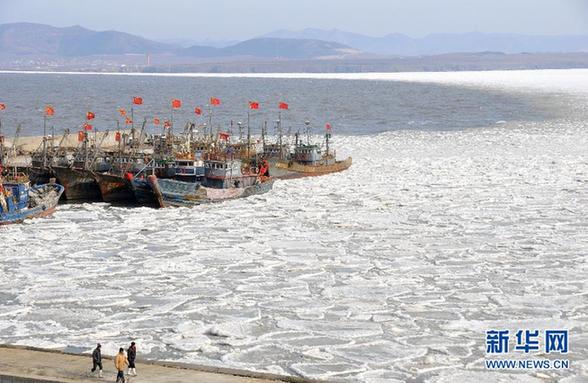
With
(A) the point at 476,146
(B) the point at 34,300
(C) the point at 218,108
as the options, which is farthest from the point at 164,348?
(C) the point at 218,108

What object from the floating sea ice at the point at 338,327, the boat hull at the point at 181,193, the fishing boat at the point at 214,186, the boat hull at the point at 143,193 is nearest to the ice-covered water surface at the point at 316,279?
the floating sea ice at the point at 338,327

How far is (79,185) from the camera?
5950cm

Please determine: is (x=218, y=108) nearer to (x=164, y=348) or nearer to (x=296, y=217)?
(x=296, y=217)

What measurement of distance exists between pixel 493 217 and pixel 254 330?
78.5 ft

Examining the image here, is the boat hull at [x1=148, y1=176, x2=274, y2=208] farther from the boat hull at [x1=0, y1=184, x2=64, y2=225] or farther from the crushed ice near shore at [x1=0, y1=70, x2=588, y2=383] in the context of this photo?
the boat hull at [x1=0, y1=184, x2=64, y2=225]

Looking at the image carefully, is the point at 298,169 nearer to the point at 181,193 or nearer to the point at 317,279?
the point at 181,193

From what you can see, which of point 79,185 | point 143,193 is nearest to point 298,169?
point 79,185

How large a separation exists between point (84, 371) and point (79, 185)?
37322 mm

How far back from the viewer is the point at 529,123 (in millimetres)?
133250

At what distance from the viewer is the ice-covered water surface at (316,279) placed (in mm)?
27328

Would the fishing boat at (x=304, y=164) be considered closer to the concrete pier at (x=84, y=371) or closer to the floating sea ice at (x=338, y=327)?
the floating sea ice at (x=338, y=327)

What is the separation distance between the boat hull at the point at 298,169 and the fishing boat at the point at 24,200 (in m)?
19.5

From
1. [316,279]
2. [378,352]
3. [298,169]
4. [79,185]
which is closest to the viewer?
[378,352]

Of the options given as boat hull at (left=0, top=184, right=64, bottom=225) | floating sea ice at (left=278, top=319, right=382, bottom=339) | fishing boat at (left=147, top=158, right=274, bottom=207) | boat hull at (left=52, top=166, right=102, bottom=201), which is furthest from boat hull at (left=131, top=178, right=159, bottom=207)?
floating sea ice at (left=278, top=319, right=382, bottom=339)
